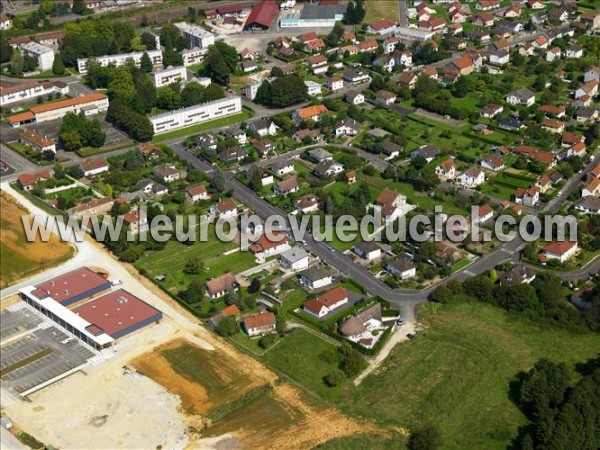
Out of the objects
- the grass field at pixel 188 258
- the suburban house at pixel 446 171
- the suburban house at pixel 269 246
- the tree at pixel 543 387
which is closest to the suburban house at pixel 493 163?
the suburban house at pixel 446 171

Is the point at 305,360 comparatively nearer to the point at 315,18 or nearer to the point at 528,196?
the point at 528,196

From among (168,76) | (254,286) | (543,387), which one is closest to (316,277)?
(254,286)

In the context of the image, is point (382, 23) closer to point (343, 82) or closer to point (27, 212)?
point (343, 82)

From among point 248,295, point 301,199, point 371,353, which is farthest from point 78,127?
point 371,353

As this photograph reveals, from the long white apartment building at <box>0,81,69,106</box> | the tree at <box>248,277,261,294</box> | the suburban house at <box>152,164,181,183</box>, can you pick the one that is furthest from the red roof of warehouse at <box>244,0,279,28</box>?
the tree at <box>248,277,261,294</box>

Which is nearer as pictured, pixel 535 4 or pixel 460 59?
pixel 460 59

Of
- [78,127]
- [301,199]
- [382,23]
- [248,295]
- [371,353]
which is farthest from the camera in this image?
[382,23]

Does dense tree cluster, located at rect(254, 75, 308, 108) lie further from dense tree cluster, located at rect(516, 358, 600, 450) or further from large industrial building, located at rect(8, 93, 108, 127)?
dense tree cluster, located at rect(516, 358, 600, 450)
